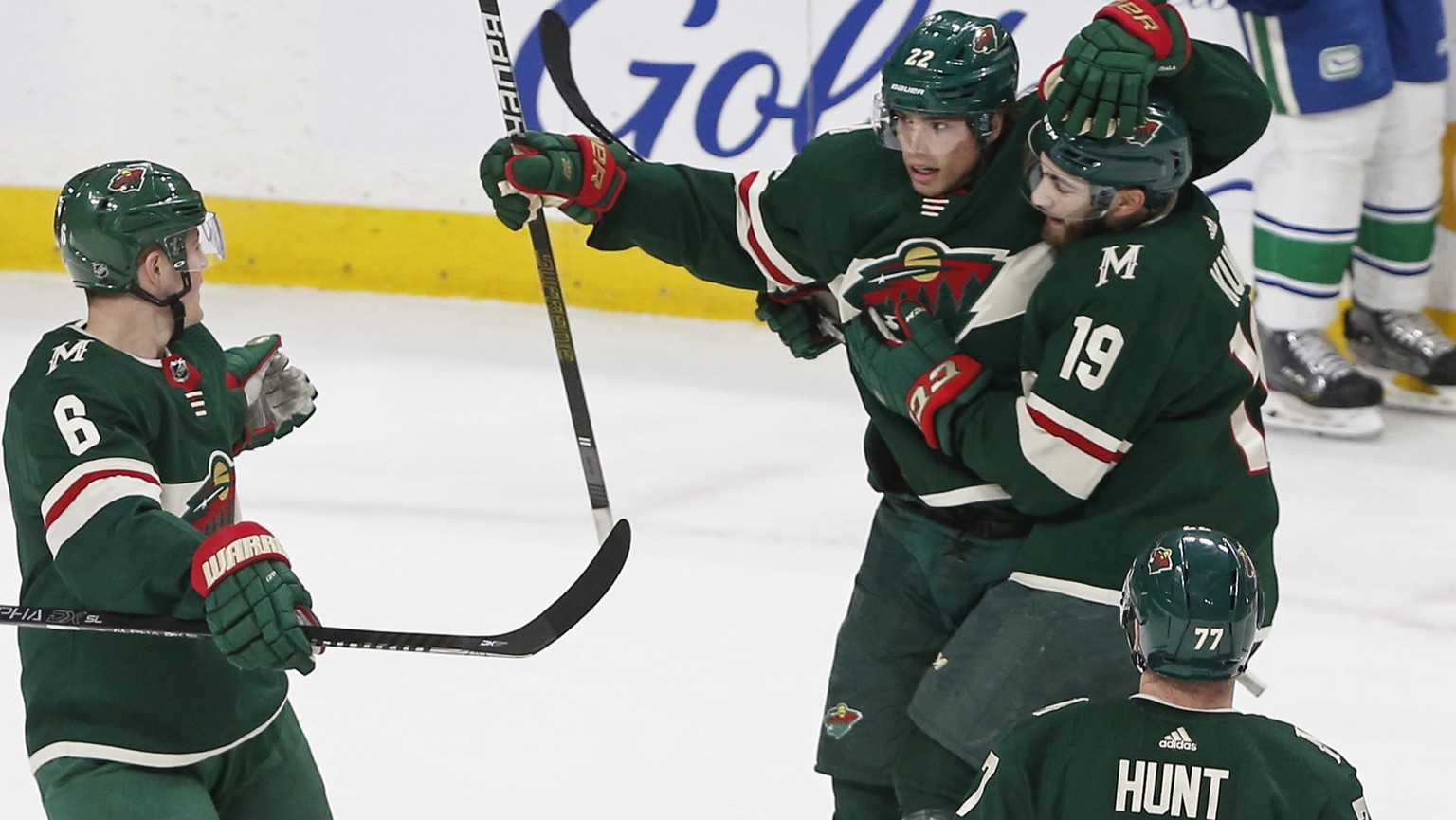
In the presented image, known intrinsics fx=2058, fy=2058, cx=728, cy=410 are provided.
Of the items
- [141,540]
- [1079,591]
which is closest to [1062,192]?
[1079,591]

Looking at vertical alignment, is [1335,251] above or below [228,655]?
below

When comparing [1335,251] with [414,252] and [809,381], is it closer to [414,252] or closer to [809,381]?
[809,381]

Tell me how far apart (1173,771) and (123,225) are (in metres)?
1.25

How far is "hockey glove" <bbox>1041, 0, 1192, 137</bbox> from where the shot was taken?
2221mm

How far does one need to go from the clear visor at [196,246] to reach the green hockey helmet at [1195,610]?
3.67 ft

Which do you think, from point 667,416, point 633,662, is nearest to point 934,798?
point 633,662

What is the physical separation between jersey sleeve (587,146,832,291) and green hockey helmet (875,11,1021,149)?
26 centimetres

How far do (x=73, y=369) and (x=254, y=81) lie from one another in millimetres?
4540

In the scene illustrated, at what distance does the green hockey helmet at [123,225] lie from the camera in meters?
2.23

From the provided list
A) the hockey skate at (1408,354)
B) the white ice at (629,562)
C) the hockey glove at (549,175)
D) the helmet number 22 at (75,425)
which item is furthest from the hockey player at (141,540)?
the hockey skate at (1408,354)

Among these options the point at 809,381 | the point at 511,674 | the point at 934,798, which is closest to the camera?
the point at 934,798

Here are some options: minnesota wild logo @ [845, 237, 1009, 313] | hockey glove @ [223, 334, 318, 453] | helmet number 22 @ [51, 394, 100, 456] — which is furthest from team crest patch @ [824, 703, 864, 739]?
helmet number 22 @ [51, 394, 100, 456]

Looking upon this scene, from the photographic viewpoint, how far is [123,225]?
88.0 inches

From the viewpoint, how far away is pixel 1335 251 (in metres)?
5.41
